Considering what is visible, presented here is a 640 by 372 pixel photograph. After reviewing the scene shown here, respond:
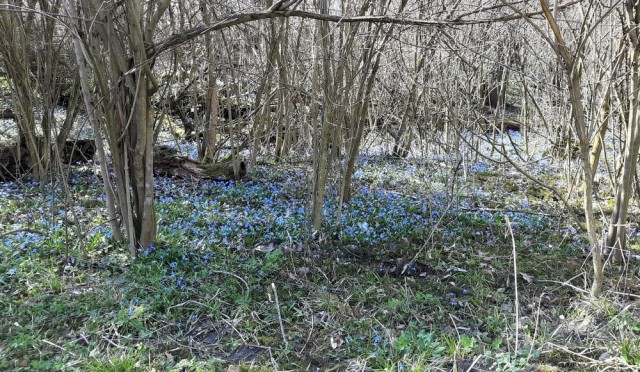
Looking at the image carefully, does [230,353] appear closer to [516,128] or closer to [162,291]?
[162,291]

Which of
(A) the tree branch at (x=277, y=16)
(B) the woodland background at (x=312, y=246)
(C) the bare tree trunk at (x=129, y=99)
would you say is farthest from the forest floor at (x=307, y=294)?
(A) the tree branch at (x=277, y=16)

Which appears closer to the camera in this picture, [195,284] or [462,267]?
[195,284]

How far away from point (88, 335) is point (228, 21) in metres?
2.36

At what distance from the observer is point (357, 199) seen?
20.7 feet

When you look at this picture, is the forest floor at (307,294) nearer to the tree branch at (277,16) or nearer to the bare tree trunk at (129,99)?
the bare tree trunk at (129,99)

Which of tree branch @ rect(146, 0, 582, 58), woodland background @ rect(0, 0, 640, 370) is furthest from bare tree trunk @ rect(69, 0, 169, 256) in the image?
tree branch @ rect(146, 0, 582, 58)

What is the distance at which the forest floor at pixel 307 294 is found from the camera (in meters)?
3.06

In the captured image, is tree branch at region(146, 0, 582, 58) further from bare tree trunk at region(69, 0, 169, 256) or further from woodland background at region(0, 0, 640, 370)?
bare tree trunk at region(69, 0, 169, 256)

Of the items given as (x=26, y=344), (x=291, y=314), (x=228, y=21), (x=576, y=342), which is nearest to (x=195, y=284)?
(x=291, y=314)

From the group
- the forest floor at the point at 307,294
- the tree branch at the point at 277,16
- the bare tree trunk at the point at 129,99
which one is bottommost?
the forest floor at the point at 307,294

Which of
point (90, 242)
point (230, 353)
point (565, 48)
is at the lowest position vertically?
point (230, 353)

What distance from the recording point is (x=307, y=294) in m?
3.85

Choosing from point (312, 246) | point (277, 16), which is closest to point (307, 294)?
point (312, 246)

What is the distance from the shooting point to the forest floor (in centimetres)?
306
